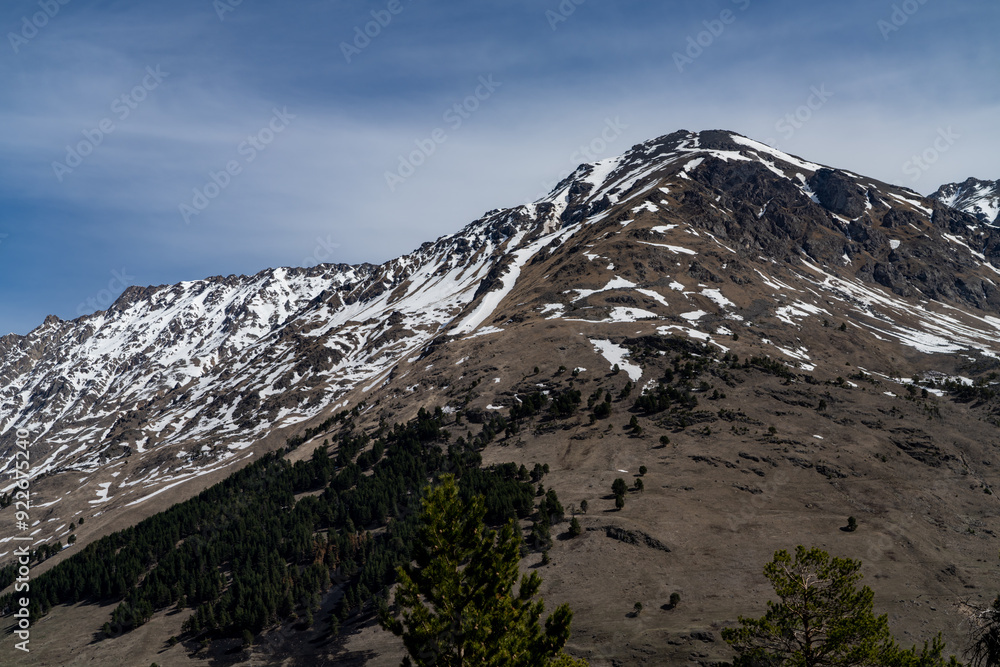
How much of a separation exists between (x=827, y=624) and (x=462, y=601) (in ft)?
42.4

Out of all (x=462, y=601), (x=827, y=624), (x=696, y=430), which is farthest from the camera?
(x=696, y=430)

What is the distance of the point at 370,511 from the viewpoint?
299 feet

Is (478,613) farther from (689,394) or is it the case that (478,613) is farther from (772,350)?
(772,350)

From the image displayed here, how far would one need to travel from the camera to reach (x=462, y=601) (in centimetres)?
2239

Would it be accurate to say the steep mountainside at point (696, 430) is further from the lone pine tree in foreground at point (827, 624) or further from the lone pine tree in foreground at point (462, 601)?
the lone pine tree in foreground at point (462, 601)

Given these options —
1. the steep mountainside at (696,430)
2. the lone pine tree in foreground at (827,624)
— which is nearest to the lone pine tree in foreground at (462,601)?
the lone pine tree in foreground at (827,624)

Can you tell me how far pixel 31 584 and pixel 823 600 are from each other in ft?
417

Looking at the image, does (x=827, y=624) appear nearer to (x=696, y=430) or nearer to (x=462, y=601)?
(x=462, y=601)

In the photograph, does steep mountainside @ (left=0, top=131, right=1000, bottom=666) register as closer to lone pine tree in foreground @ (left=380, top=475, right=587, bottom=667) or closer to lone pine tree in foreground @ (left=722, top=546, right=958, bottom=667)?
lone pine tree in foreground @ (left=722, top=546, right=958, bottom=667)

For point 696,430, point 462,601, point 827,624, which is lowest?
point 696,430

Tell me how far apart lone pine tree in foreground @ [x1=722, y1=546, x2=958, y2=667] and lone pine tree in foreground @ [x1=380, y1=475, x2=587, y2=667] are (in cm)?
735

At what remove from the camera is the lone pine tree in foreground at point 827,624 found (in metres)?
19.5

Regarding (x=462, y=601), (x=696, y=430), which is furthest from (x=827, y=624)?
(x=696, y=430)

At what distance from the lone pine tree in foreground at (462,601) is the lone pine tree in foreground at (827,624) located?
735cm
